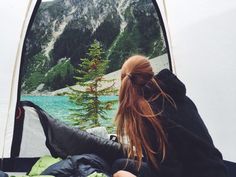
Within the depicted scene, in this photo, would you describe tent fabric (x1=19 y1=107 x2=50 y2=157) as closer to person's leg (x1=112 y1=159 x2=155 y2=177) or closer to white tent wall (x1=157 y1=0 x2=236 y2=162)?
person's leg (x1=112 y1=159 x2=155 y2=177)

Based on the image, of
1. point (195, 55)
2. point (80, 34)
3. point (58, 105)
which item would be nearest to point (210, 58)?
point (195, 55)

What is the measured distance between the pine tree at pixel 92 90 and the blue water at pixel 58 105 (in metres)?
0.05

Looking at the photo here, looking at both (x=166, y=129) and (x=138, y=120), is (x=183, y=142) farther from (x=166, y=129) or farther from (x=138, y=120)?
(x=138, y=120)

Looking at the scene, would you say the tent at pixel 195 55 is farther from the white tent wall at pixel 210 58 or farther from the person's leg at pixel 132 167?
the person's leg at pixel 132 167

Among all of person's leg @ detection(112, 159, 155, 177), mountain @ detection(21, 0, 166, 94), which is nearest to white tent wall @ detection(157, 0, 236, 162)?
→ person's leg @ detection(112, 159, 155, 177)

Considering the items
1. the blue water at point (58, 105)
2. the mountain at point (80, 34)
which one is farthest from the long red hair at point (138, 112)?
the mountain at point (80, 34)

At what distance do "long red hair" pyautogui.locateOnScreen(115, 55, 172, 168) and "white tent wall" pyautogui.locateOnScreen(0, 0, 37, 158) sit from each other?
46.6 inches

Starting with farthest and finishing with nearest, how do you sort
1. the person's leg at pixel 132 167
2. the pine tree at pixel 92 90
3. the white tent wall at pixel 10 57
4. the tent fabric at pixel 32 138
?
the pine tree at pixel 92 90, the tent fabric at pixel 32 138, the white tent wall at pixel 10 57, the person's leg at pixel 132 167

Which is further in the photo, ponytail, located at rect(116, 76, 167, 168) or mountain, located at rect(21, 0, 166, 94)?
mountain, located at rect(21, 0, 166, 94)

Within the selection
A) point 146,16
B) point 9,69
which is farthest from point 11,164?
point 146,16

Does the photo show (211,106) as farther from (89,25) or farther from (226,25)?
(89,25)

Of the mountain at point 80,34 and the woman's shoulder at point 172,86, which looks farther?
the mountain at point 80,34

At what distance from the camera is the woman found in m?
1.43

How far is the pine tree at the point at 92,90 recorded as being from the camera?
4.24 meters
